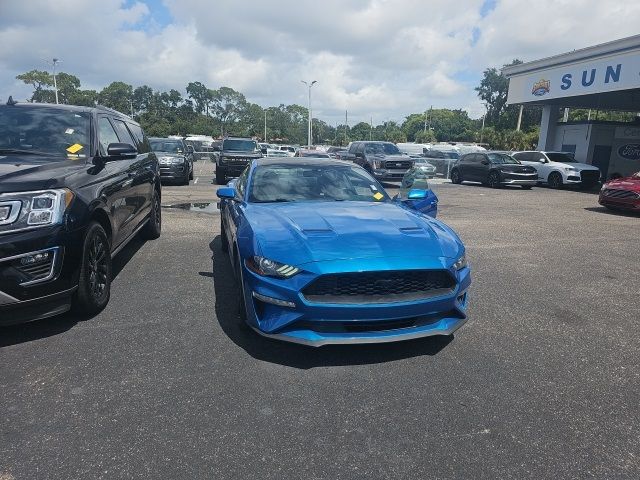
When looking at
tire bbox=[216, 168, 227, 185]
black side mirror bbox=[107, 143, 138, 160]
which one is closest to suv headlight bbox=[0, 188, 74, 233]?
black side mirror bbox=[107, 143, 138, 160]

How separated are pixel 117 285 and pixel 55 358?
1776 mm

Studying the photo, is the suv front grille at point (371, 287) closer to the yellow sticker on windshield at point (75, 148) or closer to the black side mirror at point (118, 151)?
the black side mirror at point (118, 151)

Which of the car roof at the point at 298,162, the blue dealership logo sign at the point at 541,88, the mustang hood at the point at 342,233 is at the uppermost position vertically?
the blue dealership logo sign at the point at 541,88

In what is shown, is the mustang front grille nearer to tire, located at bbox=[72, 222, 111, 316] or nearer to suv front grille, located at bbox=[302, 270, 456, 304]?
suv front grille, located at bbox=[302, 270, 456, 304]

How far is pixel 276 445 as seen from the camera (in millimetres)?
2516

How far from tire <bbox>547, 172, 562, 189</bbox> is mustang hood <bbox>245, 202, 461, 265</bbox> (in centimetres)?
1889

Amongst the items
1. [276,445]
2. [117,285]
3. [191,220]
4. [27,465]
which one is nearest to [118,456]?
[27,465]

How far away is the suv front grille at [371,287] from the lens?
3125 mm

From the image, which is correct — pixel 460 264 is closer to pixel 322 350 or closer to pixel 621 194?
pixel 322 350

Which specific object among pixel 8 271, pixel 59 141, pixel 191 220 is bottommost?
pixel 191 220

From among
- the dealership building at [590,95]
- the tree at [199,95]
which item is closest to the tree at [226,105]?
the tree at [199,95]

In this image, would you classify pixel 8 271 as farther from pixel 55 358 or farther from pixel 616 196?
pixel 616 196

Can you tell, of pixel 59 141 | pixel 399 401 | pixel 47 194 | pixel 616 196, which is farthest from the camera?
pixel 616 196

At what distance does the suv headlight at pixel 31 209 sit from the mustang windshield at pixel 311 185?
1.74 meters
